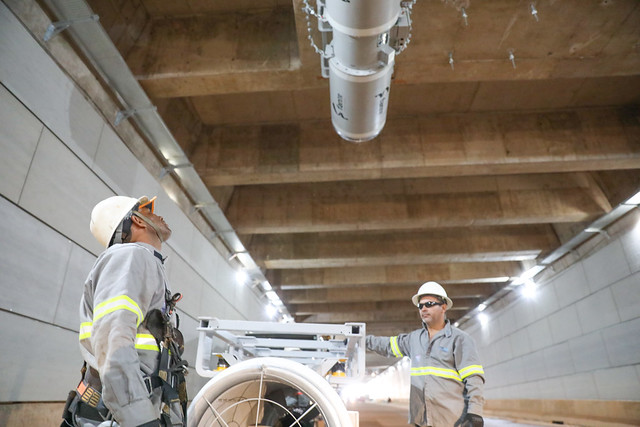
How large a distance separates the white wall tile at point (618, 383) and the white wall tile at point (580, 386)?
19 cm

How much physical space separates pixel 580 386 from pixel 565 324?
142 cm

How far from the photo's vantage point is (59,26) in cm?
371

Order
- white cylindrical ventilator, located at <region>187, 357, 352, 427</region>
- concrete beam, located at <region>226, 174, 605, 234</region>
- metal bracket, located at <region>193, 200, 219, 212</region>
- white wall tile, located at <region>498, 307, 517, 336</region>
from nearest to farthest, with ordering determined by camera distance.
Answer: white cylindrical ventilator, located at <region>187, 357, 352, 427</region> → metal bracket, located at <region>193, 200, 219, 212</region> → concrete beam, located at <region>226, 174, 605, 234</region> → white wall tile, located at <region>498, 307, 517, 336</region>

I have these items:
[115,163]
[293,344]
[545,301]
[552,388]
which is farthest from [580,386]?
[115,163]

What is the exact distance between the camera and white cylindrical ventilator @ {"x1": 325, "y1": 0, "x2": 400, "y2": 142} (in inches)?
116

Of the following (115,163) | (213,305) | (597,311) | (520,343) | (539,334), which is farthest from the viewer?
(520,343)

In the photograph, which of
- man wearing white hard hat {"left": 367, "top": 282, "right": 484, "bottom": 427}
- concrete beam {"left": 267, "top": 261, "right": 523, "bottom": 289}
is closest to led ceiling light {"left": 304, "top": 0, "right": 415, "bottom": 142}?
man wearing white hard hat {"left": 367, "top": 282, "right": 484, "bottom": 427}

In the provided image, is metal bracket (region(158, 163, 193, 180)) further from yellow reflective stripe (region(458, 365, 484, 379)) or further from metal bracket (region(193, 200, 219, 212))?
yellow reflective stripe (region(458, 365, 484, 379))

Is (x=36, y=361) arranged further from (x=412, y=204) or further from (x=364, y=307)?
(x=364, y=307)

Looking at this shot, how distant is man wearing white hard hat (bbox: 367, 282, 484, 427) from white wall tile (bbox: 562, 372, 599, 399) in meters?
7.38

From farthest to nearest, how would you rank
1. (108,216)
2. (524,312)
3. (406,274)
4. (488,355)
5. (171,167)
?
(488,355), (524,312), (406,274), (171,167), (108,216)

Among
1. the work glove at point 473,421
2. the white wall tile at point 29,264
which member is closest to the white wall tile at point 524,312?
the work glove at point 473,421

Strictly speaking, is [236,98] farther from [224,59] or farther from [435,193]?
[435,193]

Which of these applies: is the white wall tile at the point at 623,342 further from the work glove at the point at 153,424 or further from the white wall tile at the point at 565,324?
the work glove at the point at 153,424
